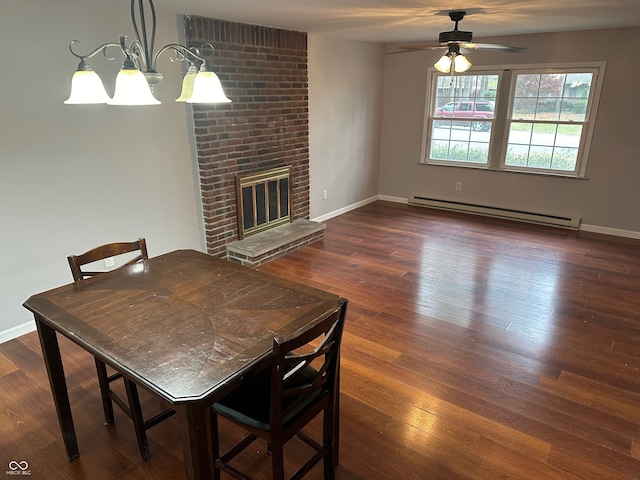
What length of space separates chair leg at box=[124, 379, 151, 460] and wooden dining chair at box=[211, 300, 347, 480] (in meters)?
0.39

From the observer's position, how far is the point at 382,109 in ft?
21.7

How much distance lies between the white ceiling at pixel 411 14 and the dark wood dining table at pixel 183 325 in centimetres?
208

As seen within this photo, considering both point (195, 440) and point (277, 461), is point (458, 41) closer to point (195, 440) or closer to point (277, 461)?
point (277, 461)

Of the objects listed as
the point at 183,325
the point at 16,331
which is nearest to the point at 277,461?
the point at 183,325

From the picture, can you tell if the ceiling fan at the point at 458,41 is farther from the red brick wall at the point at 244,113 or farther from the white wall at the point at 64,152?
the white wall at the point at 64,152

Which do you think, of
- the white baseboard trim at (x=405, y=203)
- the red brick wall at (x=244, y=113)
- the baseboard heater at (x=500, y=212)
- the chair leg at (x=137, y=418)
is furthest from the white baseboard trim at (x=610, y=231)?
the chair leg at (x=137, y=418)

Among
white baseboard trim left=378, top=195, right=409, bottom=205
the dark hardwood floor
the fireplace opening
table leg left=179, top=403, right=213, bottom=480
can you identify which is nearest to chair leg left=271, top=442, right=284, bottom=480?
table leg left=179, top=403, right=213, bottom=480

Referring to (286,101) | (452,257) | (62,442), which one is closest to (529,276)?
(452,257)

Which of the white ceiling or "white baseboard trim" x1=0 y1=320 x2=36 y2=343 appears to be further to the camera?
the white ceiling

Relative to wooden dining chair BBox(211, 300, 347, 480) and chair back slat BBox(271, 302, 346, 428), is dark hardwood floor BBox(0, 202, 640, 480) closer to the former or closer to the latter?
wooden dining chair BBox(211, 300, 347, 480)

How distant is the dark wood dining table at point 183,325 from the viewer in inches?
55.3

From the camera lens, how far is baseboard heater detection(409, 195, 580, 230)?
18.1ft

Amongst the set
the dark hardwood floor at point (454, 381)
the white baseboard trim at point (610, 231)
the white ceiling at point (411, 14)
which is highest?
the white ceiling at point (411, 14)

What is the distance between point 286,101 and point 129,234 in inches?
88.4
